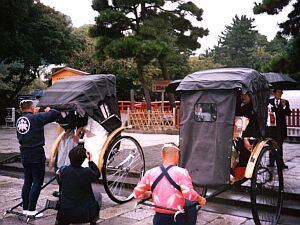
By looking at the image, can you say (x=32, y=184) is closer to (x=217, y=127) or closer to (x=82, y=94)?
(x=82, y=94)

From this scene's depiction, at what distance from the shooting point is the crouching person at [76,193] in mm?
3957

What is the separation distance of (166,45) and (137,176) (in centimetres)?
1106

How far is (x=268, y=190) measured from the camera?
205 inches

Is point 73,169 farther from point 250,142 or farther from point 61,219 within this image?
point 250,142

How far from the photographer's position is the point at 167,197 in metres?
3.16

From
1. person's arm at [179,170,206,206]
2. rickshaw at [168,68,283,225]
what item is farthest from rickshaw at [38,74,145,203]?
person's arm at [179,170,206,206]

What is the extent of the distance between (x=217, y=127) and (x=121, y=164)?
2.34 metres

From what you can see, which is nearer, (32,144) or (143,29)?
(32,144)

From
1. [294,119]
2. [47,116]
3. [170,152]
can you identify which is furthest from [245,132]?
[294,119]

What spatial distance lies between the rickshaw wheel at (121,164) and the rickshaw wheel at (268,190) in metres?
2.08

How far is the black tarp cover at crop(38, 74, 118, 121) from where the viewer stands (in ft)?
17.5

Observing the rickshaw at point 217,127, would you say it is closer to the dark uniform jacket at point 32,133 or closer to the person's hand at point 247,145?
the person's hand at point 247,145

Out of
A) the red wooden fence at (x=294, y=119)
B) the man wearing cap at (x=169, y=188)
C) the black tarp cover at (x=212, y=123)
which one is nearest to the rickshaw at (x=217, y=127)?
the black tarp cover at (x=212, y=123)

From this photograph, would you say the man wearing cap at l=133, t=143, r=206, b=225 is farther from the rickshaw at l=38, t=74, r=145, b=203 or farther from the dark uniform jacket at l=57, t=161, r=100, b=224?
the rickshaw at l=38, t=74, r=145, b=203
